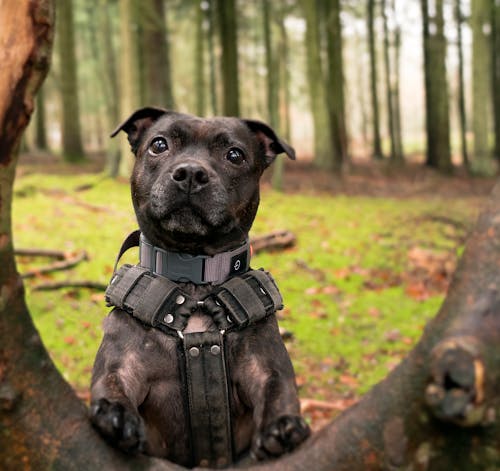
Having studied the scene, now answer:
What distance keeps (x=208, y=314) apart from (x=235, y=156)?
73 centimetres

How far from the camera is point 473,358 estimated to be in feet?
5.03

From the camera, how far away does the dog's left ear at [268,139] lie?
298 centimetres

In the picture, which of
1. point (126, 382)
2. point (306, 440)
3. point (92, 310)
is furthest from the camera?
point (92, 310)

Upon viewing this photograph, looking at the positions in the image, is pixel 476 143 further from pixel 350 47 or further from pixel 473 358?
pixel 350 47

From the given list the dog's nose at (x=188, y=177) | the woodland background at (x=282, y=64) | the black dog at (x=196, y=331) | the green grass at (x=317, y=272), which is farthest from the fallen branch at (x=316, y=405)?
the woodland background at (x=282, y=64)

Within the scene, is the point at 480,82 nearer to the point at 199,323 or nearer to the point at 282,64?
the point at 282,64

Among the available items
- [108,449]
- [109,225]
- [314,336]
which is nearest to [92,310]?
[314,336]

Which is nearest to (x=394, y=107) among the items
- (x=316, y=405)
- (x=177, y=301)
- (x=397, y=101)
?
(x=397, y=101)

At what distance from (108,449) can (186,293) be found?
0.74m

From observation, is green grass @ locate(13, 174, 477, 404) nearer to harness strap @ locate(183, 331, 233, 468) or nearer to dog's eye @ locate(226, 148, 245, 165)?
dog's eye @ locate(226, 148, 245, 165)

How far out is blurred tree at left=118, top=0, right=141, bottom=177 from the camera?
15.9m

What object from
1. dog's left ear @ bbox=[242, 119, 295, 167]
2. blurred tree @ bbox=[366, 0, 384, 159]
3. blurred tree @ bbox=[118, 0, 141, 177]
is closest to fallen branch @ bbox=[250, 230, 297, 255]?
dog's left ear @ bbox=[242, 119, 295, 167]

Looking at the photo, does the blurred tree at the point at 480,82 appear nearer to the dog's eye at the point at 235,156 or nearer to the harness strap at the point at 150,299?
the dog's eye at the point at 235,156

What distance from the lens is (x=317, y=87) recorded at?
20.7 metres
